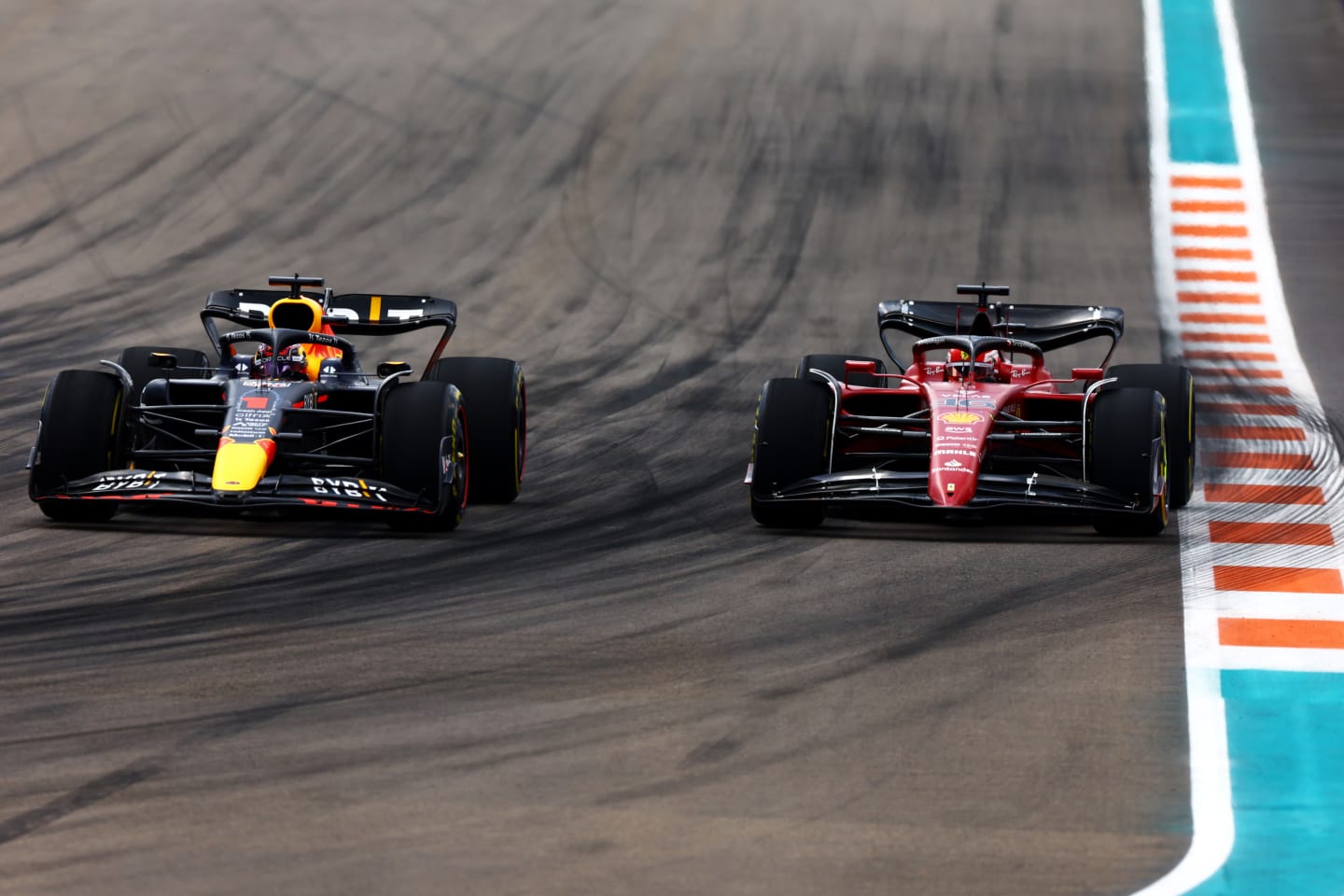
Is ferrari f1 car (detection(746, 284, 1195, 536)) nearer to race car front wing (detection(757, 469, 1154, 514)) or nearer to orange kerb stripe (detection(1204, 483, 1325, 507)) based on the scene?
race car front wing (detection(757, 469, 1154, 514))

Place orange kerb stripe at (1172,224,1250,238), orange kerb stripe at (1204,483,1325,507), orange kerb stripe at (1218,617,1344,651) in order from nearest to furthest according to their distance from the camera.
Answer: orange kerb stripe at (1218,617,1344,651), orange kerb stripe at (1204,483,1325,507), orange kerb stripe at (1172,224,1250,238)

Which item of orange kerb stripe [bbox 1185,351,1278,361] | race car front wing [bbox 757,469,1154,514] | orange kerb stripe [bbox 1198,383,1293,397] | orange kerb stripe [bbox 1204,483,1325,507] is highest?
race car front wing [bbox 757,469,1154,514]

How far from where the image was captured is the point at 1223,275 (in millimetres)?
25000

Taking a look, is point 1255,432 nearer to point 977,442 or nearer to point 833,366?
point 833,366

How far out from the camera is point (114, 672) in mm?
9867

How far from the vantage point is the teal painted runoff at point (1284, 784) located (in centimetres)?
760

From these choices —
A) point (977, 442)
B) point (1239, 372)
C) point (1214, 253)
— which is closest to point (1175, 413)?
point (977, 442)

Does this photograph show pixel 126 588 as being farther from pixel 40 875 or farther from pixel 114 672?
pixel 40 875

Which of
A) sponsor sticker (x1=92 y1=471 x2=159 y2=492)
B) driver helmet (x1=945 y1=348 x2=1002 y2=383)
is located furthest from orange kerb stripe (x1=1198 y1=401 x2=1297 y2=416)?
sponsor sticker (x1=92 y1=471 x2=159 y2=492)

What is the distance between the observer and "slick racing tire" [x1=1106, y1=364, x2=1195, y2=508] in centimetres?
1473

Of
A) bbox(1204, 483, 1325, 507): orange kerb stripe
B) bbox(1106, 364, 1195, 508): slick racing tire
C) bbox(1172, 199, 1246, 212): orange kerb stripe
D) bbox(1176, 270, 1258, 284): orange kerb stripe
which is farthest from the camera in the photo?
bbox(1172, 199, 1246, 212): orange kerb stripe

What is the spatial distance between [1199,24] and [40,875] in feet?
105

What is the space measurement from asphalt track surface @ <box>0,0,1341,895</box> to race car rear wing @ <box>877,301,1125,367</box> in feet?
5.83

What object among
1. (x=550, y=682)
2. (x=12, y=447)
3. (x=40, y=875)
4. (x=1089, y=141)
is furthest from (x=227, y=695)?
(x=1089, y=141)
